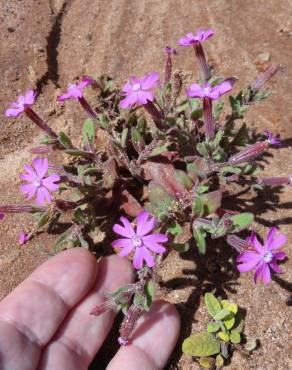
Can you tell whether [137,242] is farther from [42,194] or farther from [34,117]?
[34,117]

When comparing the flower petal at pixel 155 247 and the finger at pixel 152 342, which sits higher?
the flower petal at pixel 155 247

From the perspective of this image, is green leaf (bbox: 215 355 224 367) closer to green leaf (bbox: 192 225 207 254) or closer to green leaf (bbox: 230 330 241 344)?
green leaf (bbox: 230 330 241 344)

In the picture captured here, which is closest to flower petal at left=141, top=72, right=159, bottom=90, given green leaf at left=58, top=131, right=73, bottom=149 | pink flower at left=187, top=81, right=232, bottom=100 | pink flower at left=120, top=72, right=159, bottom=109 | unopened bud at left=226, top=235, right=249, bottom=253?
pink flower at left=120, top=72, right=159, bottom=109

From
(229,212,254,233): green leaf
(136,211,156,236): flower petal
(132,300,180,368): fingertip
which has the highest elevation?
(136,211,156,236): flower petal

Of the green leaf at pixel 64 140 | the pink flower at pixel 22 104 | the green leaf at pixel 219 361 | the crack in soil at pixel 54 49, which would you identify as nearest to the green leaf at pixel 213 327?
the green leaf at pixel 219 361

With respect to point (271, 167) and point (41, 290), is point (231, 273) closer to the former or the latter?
point (271, 167)

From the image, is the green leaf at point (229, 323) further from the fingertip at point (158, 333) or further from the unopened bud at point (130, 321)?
the unopened bud at point (130, 321)
